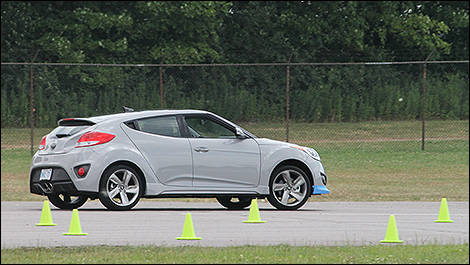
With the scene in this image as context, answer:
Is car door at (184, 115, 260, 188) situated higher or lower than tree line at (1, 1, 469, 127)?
lower

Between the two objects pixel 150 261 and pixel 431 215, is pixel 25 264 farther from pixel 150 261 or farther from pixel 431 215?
pixel 431 215

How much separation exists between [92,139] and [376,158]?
1381 cm

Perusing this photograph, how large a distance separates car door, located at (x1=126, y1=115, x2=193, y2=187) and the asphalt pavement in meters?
0.62

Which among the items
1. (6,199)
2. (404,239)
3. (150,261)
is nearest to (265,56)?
(6,199)

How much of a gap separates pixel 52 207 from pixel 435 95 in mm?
16616

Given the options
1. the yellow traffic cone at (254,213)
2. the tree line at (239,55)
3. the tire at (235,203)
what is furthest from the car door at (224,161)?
the tree line at (239,55)

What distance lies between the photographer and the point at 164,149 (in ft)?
46.4

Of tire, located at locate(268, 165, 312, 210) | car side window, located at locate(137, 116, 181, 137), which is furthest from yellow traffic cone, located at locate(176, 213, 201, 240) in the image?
tire, located at locate(268, 165, 312, 210)

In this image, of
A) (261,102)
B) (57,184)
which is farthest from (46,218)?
(261,102)

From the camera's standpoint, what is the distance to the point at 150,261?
919 centimetres

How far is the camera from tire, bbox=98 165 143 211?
13.8m

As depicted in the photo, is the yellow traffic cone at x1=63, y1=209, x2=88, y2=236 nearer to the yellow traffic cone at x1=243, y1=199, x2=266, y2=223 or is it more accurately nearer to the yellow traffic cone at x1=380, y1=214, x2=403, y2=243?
the yellow traffic cone at x1=243, y1=199, x2=266, y2=223

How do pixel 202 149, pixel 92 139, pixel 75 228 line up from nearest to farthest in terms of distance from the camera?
pixel 75 228, pixel 92 139, pixel 202 149

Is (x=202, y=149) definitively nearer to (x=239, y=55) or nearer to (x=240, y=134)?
(x=240, y=134)
